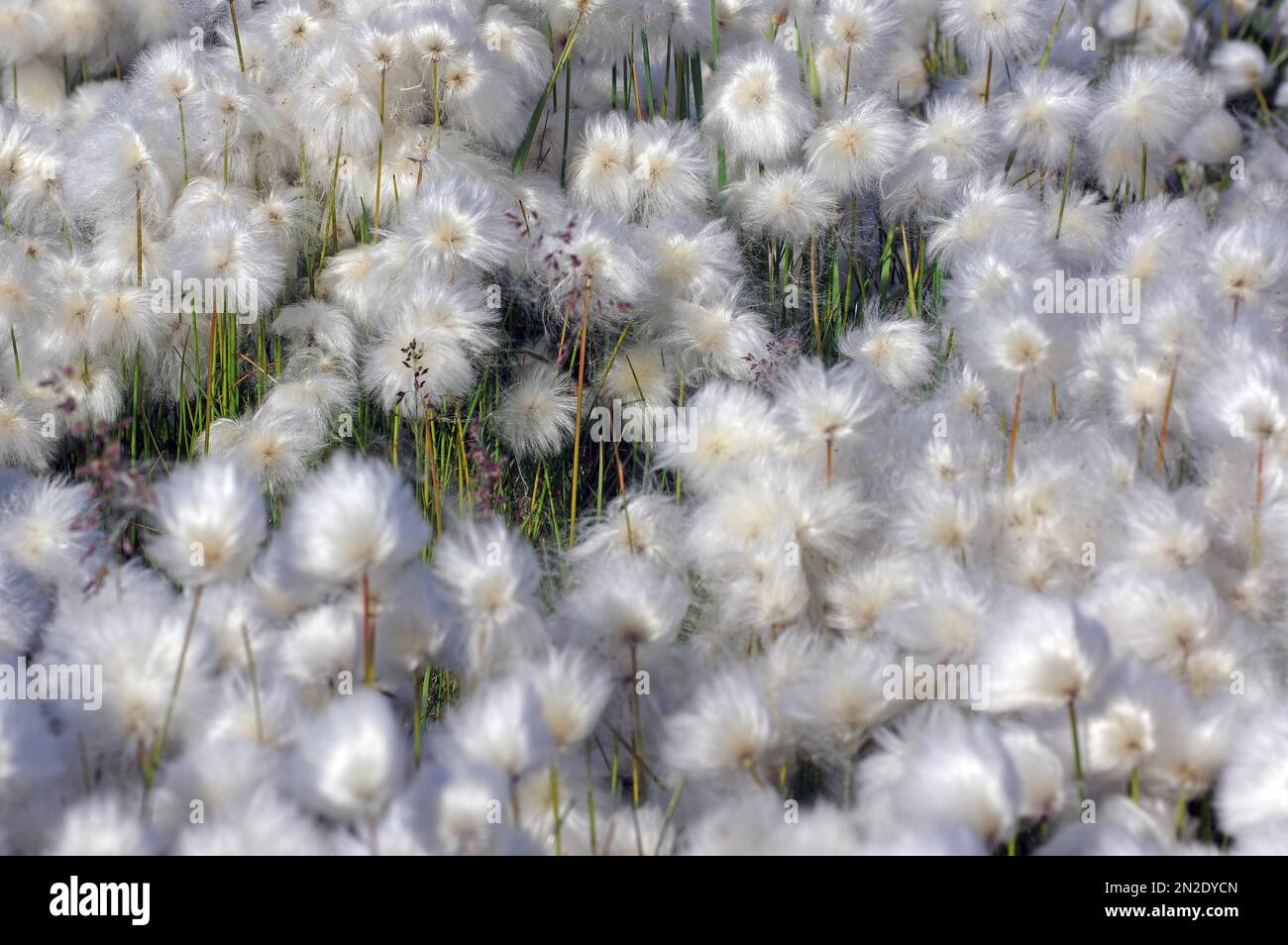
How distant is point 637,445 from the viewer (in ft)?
10.9

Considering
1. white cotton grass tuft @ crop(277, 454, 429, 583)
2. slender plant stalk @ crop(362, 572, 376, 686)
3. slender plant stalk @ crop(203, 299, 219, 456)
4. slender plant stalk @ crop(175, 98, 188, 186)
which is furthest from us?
slender plant stalk @ crop(175, 98, 188, 186)

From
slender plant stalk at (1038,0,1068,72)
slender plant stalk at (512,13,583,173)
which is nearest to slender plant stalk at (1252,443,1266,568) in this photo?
slender plant stalk at (512,13,583,173)

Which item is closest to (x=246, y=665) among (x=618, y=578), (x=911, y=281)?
(x=618, y=578)

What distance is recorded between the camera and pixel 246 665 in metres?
2.05

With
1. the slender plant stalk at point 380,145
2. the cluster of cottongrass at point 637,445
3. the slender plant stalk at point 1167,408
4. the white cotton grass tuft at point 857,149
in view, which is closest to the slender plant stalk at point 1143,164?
the cluster of cottongrass at point 637,445

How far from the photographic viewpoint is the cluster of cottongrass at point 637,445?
6.24 feet

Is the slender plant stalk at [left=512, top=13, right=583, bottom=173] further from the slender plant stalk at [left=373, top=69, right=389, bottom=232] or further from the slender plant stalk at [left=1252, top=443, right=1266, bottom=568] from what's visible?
the slender plant stalk at [left=1252, top=443, right=1266, bottom=568]

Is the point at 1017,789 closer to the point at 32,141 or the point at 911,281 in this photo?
the point at 911,281

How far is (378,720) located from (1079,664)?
1.01 meters

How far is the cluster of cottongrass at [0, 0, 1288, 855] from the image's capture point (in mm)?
1903

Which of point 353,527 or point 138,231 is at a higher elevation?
point 138,231

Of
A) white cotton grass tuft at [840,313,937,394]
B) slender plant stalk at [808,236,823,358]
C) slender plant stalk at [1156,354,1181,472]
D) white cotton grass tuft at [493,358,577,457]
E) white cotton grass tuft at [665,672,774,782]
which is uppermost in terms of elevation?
slender plant stalk at [808,236,823,358]

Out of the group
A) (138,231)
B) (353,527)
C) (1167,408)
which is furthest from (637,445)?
(353,527)

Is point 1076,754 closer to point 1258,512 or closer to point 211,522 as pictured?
point 1258,512
